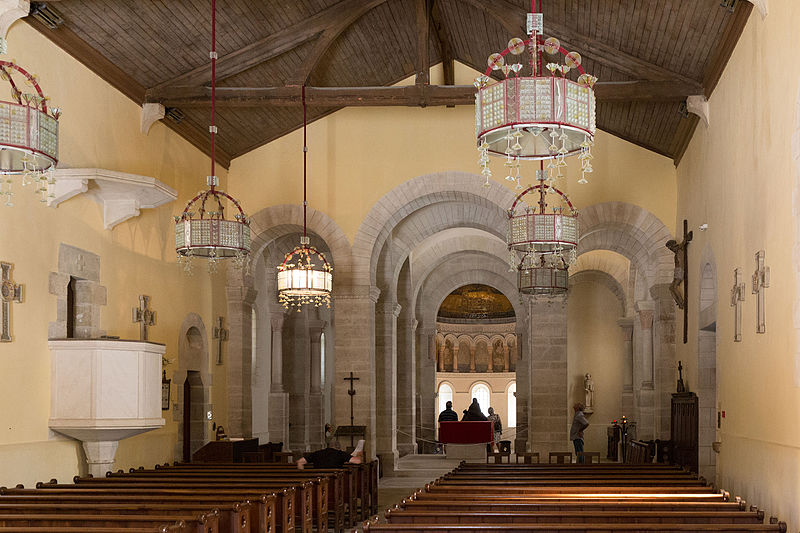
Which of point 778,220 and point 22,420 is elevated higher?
point 778,220

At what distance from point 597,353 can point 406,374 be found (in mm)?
6641

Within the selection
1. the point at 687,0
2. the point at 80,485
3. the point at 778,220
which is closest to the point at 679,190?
the point at 687,0

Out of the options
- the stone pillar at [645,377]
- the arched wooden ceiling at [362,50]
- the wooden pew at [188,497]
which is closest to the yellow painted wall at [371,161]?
the arched wooden ceiling at [362,50]

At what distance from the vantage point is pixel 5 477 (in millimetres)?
9797

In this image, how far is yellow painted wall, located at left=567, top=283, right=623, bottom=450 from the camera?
2550 cm

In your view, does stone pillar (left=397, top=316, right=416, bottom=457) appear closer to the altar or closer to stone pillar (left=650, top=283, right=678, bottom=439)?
the altar

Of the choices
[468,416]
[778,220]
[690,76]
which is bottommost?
[468,416]

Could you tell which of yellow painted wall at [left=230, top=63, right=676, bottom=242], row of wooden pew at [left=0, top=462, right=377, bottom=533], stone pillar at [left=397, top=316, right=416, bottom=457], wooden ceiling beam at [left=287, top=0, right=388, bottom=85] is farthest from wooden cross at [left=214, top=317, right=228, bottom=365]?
stone pillar at [left=397, top=316, right=416, bottom=457]

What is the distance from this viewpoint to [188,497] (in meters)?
8.52

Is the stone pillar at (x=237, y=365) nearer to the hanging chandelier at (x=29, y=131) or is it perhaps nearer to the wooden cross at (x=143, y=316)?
the wooden cross at (x=143, y=316)

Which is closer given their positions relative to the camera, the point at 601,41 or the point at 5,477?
the point at 5,477

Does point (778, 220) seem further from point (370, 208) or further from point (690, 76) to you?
point (370, 208)

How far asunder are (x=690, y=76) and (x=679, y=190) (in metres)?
3.46

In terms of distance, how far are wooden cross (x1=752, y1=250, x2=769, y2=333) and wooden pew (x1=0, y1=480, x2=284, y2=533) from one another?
463 cm
